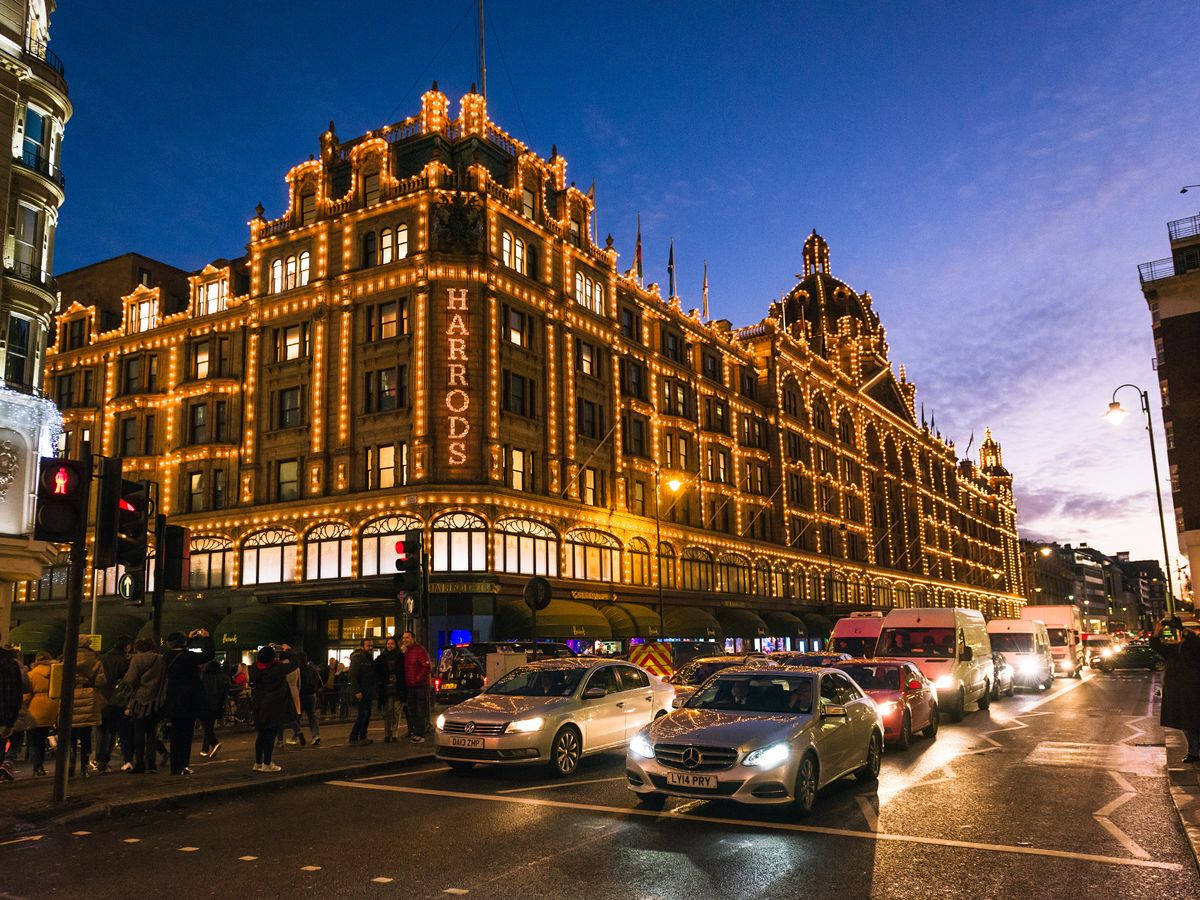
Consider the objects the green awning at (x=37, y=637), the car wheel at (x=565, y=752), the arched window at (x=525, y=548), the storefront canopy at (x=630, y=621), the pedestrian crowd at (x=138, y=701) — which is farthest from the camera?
the storefront canopy at (x=630, y=621)

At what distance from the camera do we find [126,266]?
53688mm

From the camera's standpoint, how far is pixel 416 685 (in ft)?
59.7

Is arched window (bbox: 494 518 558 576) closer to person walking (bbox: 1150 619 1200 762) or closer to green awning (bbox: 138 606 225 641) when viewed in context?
green awning (bbox: 138 606 225 641)

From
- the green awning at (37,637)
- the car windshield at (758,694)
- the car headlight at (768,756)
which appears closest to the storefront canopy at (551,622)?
the green awning at (37,637)

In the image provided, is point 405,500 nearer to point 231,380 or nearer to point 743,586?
point 231,380

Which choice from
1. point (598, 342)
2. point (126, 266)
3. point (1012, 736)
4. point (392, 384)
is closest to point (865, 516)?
point (598, 342)

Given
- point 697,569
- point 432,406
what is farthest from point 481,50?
point 697,569

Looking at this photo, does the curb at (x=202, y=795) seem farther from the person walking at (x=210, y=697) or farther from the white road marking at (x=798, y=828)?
the person walking at (x=210, y=697)

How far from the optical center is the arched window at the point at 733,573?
5484 centimetres

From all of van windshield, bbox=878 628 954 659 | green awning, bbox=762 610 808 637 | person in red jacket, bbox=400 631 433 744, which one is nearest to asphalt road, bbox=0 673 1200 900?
person in red jacket, bbox=400 631 433 744

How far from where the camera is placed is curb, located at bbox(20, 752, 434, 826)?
11.1 meters

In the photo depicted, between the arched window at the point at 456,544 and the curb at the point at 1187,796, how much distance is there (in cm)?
2655

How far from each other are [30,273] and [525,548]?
66.4 feet

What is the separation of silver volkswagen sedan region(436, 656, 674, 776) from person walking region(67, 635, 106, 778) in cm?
516
